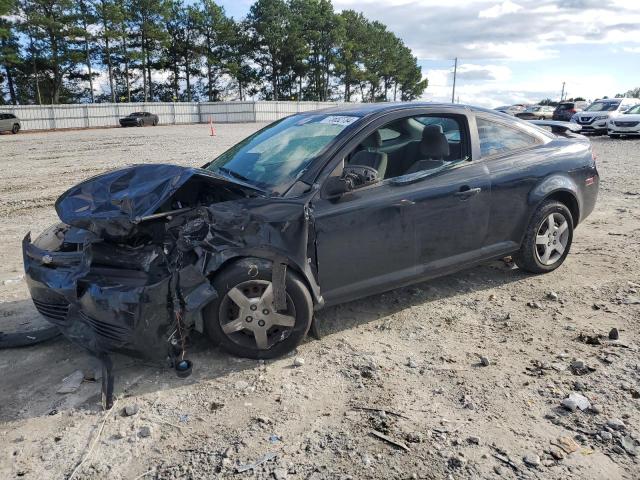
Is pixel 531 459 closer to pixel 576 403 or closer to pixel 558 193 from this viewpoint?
pixel 576 403

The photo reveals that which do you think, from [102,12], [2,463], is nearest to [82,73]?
[102,12]

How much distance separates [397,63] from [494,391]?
88.8 metres

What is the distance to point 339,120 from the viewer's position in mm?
4238

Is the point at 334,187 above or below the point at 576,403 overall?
above

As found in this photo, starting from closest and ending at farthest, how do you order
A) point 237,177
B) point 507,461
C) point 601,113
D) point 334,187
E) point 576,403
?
point 507,461, point 576,403, point 334,187, point 237,177, point 601,113

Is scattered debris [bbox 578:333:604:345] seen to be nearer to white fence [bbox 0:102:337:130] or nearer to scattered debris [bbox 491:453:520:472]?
scattered debris [bbox 491:453:520:472]

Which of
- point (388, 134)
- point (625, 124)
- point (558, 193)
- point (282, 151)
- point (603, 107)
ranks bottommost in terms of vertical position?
point (625, 124)

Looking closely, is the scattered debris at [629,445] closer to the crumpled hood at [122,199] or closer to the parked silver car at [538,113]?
the crumpled hood at [122,199]

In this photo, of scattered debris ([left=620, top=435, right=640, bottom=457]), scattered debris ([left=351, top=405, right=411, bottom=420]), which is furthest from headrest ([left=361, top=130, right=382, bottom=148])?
scattered debris ([left=620, top=435, right=640, bottom=457])

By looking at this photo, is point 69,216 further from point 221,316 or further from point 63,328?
point 221,316

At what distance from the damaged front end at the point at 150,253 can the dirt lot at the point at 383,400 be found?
397mm

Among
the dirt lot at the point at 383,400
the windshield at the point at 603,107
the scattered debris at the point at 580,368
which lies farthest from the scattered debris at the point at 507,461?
the windshield at the point at 603,107

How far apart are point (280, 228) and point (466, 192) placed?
5.66 ft

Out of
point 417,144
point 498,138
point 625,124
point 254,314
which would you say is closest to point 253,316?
point 254,314
